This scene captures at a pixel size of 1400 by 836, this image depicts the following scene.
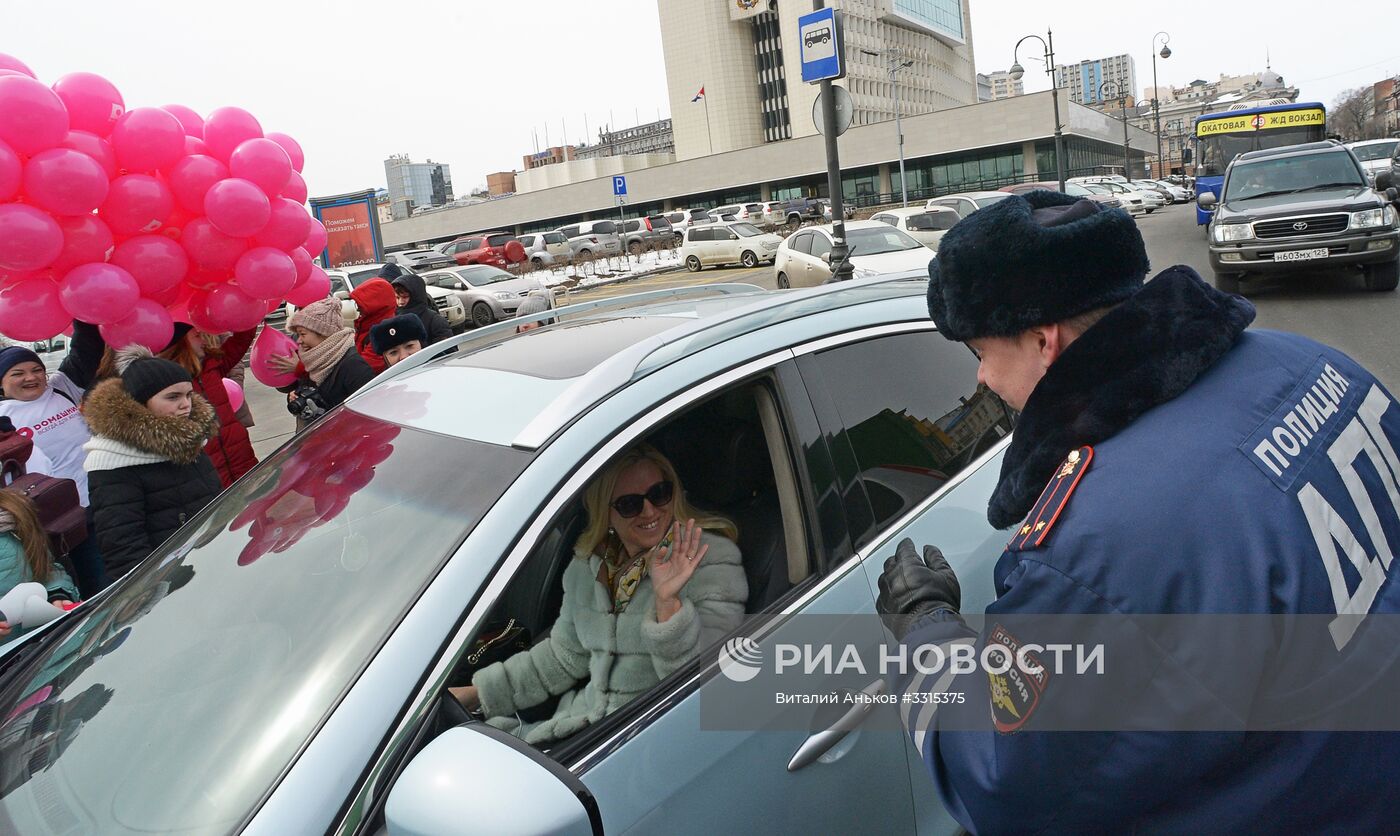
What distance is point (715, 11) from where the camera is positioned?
91250 mm

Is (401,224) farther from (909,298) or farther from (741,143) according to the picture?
(909,298)

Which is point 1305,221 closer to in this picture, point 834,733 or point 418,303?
point 418,303

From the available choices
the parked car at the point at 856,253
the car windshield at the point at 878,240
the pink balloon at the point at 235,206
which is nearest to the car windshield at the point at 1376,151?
the parked car at the point at 856,253

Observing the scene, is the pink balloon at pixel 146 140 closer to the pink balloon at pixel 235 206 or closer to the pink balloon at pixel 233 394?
the pink balloon at pixel 235 206

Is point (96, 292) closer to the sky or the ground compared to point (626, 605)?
closer to the sky

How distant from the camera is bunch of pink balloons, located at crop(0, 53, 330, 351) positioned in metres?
3.96

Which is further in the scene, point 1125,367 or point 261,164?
point 261,164

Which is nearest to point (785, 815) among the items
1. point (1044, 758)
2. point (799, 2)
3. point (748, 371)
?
point (1044, 758)

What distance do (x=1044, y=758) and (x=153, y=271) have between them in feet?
14.5

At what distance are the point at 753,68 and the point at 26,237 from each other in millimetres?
98582

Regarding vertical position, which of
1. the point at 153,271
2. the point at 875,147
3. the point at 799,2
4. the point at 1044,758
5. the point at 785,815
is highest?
the point at 799,2

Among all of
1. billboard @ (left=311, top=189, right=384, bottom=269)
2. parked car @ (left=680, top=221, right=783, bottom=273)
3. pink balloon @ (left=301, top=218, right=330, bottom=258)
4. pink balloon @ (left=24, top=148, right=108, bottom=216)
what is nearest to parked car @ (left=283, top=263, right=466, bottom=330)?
billboard @ (left=311, top=189, right=384, bottom=269)

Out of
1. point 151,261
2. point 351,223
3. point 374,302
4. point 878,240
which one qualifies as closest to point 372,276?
point 351,223

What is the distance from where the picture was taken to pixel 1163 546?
120 cm
